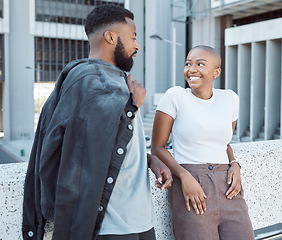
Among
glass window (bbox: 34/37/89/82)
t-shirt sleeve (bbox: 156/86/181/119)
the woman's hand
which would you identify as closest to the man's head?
t-shirt sleeve (bbox: 156/86/181/119)

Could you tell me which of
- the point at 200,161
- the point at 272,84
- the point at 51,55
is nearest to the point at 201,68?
the point at 200,161

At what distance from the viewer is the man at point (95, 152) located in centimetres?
153

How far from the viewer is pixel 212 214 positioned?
7.29 ft

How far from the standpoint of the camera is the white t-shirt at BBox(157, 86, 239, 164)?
7.41ft

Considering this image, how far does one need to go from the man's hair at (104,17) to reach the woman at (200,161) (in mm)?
632

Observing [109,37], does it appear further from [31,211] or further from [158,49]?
[158,49]

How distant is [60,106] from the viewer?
1579 millimetres

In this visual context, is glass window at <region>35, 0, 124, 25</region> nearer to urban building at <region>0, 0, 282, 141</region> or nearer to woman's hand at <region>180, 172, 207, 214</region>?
urban building at <region>0, 0, 282, 141</region>

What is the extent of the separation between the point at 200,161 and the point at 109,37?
941 mm

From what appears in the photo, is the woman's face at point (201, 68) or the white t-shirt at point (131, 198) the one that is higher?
the woman's face at point (201, 68)

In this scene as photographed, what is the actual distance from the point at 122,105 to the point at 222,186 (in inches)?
40.9

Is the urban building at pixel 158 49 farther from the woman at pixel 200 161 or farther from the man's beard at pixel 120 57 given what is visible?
the man's beard at pixel 120 57

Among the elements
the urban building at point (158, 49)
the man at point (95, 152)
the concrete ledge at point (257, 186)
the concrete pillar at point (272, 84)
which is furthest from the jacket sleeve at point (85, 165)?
the concrete pillar at point (272, 84)

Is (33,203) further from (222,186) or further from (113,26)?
(222,186)
